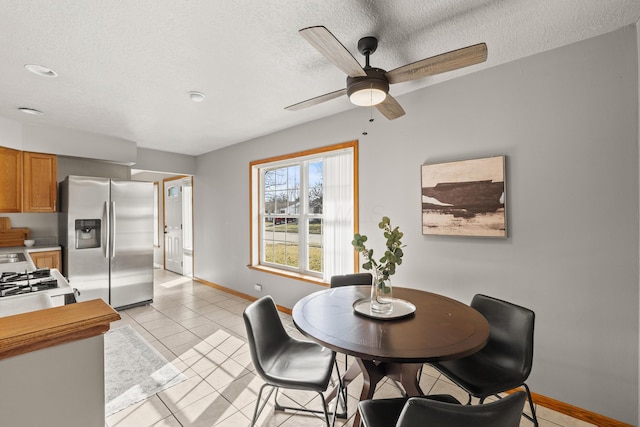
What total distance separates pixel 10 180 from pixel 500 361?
17.9 feet

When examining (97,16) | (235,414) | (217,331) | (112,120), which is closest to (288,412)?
(235,414)

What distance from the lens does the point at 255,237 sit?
454 centimetres

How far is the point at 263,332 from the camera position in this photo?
1.94 m

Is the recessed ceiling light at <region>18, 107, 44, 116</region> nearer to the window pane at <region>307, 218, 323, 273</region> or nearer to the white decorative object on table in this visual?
the window pane at <region>307, 218, 323, 273</region>

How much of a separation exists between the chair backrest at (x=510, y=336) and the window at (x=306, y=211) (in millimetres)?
1648

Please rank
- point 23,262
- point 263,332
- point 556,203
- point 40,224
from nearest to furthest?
point 263,332 → point 556,203 → point 23,262 → point 40,224

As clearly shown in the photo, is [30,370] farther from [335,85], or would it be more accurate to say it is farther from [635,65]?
[635,65]

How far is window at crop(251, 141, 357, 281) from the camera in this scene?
3.40m

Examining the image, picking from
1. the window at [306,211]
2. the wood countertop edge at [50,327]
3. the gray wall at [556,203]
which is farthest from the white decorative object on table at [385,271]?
the window at [306,211]

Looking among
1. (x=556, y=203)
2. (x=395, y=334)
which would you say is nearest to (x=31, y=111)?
(x=395, y=334)

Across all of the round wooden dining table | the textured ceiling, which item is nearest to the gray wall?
the textured ceiling

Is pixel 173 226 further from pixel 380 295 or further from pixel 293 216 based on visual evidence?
pixel 380 295

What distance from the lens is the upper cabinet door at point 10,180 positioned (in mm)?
3500

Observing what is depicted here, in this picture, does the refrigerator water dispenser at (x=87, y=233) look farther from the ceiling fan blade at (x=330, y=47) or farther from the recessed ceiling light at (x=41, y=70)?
the ceiling fan blade at (x=330, y=47)
